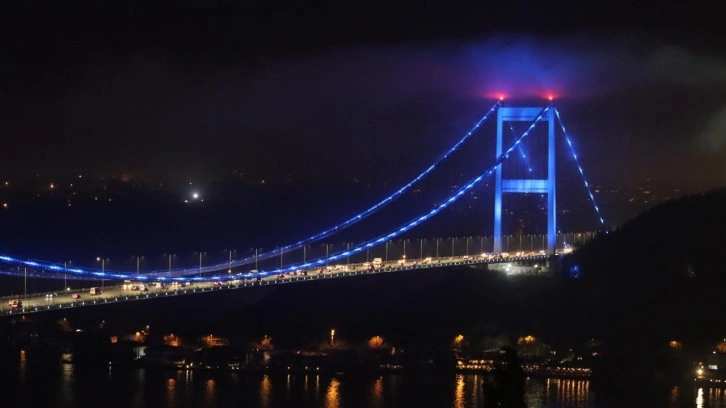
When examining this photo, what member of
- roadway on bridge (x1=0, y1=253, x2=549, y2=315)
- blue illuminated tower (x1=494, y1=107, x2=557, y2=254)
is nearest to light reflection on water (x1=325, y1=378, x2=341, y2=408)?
roadway on bridge (x1=0, y1=253, x2=549, y2=315)

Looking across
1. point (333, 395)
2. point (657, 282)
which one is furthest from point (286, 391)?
point (657, 282)

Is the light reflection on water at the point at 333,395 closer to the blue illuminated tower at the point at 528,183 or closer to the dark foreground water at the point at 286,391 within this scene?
the dark foreground water at the point at 286,391

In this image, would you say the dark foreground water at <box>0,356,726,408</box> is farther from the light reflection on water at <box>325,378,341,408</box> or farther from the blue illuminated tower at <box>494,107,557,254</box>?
the blue illuminated tower at <box>494,107,557,254</box>

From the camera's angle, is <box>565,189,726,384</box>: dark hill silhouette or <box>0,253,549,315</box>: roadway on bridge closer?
<box>0,253,549,315</box>: roadway on bridge

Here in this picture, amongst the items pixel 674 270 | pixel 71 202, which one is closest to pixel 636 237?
pixel 674 270

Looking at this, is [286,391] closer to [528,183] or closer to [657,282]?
[657,282]

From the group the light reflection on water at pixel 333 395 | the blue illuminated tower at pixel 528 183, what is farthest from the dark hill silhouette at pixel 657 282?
the light reflection on water at pixel 333 395
